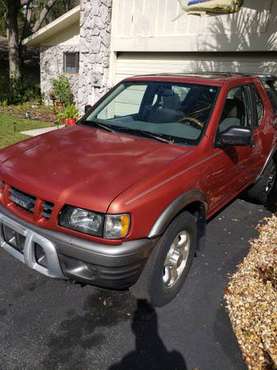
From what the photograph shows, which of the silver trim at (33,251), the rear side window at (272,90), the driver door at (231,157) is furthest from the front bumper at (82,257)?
the rear side window at (272,90)

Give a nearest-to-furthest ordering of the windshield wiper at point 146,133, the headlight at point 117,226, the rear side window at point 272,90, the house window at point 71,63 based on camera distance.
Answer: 1. the headlight at point 117,226
2. the windshield wiper at point 146,133
3. the rear side window at point 272,90
4. the house window at point 71,63

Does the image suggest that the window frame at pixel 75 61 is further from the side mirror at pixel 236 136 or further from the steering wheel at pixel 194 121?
the side mirror at pixel 236 136

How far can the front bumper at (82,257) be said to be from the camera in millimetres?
2363

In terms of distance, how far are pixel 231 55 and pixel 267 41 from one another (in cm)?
91

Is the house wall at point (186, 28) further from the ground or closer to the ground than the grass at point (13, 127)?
further from the ground

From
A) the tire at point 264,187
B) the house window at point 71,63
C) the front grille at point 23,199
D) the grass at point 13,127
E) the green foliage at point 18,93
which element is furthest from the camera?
the green foliage at point 18,93

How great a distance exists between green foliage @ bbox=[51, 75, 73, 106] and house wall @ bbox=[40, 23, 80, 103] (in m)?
0.20

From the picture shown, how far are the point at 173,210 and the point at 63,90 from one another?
1006 cm

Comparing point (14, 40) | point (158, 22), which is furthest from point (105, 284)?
point (14, 40)

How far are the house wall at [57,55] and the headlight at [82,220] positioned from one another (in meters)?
9.71

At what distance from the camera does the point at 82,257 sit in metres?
2.39

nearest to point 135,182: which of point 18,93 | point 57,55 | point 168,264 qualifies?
point 168,264

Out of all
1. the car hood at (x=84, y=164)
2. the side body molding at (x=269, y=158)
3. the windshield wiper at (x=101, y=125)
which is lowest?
the side body molding at (x=269, y=158)

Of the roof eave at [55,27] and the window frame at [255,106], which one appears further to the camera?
the roof eave at [55,27]
